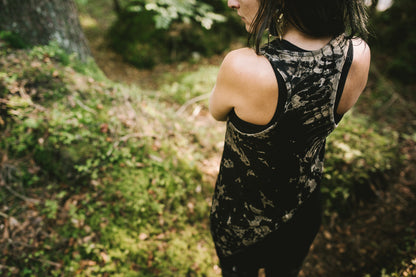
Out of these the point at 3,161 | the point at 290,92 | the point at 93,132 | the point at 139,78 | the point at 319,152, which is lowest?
the point at 139,78

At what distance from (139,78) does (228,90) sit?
6981 mm

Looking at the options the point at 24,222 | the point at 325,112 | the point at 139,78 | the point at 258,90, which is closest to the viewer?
the point at 258,90

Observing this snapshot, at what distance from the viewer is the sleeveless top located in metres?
1.04

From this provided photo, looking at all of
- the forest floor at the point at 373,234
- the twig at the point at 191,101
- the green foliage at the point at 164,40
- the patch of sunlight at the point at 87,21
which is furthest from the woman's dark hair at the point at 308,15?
the patch of sunlight at the point at 87,21

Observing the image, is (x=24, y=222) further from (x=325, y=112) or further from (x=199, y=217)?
(x=325, y=112)

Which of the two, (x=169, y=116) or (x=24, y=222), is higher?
(x=169, y=116)

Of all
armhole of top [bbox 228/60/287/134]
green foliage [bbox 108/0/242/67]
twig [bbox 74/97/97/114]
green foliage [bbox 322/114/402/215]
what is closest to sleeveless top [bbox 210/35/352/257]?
armhole of top [bbox 228/60/287/134]

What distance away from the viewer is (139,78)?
24.6 ft

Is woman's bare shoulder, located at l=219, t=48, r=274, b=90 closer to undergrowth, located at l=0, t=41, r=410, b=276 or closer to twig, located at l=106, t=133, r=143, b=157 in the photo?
undergrowth, located at l=0, t=41, r=410, b=276

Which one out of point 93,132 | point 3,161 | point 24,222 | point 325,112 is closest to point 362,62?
point 325,112

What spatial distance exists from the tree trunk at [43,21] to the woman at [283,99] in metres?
4.01

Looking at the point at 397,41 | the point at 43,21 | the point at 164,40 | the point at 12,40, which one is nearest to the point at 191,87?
the point at 164,40

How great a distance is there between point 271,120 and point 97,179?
2643 mm

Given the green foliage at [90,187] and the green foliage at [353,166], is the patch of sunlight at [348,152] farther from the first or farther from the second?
the green foliage at [90,187]
